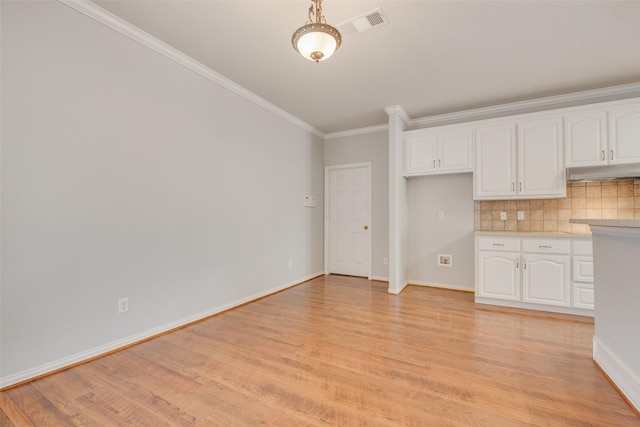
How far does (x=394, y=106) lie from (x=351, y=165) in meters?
1.33

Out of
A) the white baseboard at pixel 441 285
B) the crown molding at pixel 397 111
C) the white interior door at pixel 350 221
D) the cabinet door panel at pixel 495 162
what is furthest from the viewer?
the white interior door at pixel 350 221

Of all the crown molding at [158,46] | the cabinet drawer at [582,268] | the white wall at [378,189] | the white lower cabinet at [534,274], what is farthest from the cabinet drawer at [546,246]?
the crown molding at [158,46]

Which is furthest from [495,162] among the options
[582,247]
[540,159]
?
[582,247]

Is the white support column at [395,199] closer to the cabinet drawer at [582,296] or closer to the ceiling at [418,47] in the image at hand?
the ceiling at [418,47]

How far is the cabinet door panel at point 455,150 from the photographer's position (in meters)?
3.67

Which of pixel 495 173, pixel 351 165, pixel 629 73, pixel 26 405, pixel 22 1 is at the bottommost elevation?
pixel 26 405

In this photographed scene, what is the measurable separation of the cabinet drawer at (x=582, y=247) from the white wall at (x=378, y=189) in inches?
90.1

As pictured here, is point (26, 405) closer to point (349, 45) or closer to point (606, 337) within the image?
point (349, 45)

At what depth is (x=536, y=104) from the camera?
362cm

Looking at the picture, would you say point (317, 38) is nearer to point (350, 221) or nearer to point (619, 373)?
point (619, 373)

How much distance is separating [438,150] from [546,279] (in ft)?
6.57

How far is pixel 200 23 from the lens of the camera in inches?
88.7

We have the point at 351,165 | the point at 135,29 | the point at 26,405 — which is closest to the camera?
the point at 26,405

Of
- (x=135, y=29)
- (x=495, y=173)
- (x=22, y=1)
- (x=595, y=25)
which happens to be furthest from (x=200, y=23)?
(x=495, y=173)
